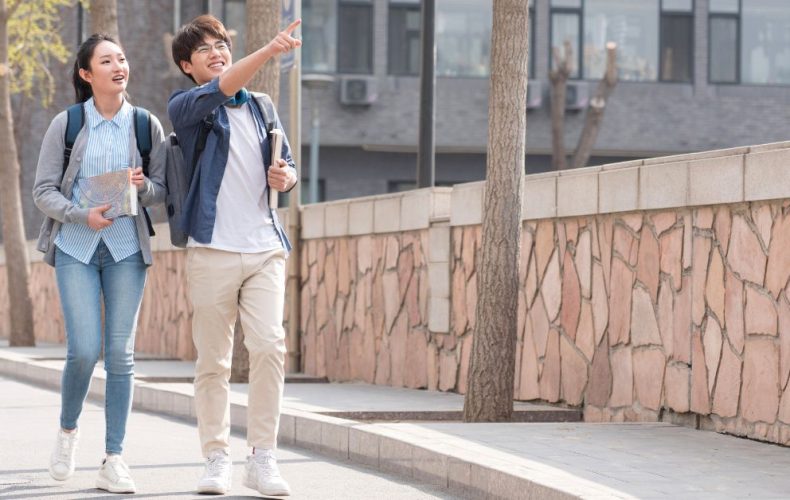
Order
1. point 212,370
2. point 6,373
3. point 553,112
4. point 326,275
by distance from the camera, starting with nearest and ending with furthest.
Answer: point 212,370 → point 326,275 → point 6,373 → point 553,112

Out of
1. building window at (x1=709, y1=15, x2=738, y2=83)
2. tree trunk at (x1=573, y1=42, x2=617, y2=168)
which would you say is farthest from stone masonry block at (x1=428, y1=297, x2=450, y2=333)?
building window at (x1=709, y1=15, x2=738, y2=83)

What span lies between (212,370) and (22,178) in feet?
107

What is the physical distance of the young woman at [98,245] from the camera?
7.15m

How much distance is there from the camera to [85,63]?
24.2 feet

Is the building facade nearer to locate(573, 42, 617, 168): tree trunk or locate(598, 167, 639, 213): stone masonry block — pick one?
locate(573, 42, 617, 168): tree trunk

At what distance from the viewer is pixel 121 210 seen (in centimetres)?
709

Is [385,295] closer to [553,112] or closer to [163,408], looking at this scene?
[163,408]

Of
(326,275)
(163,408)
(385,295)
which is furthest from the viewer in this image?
(326,275)

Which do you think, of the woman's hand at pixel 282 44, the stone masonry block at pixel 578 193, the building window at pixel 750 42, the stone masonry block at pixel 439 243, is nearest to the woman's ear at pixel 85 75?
the woman's hand at pixel 282 44

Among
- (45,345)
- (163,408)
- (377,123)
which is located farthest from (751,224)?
(377,123)

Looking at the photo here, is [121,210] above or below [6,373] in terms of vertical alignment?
above

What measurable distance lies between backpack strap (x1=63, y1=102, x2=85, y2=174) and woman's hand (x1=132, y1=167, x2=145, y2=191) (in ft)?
1.18

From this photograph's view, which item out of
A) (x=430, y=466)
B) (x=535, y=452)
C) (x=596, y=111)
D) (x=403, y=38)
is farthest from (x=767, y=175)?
(x=403, y=38)

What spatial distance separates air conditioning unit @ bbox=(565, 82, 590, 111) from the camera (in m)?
36.2
